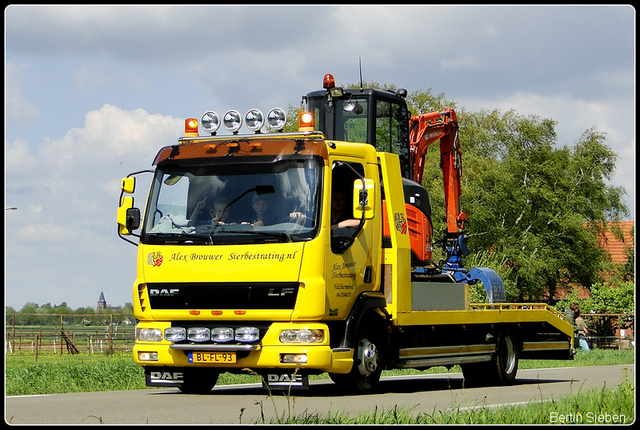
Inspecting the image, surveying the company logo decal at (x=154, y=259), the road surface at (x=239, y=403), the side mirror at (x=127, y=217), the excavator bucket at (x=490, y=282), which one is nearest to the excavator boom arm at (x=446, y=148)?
the excavator bucket at (x=490, y=282)

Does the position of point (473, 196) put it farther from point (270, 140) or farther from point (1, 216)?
point (1, 216)

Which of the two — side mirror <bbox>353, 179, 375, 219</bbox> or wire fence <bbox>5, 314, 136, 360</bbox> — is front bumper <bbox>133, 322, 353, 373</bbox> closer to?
side mirror <bbox>353, 179, 375, 219</bbox>

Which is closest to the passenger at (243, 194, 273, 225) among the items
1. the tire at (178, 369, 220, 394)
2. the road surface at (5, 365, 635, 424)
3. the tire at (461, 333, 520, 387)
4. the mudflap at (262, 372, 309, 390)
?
the mudflap at (262, 372, 309, 390)

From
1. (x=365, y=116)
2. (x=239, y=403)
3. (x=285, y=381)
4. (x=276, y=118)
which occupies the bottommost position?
(x=239, y=403)

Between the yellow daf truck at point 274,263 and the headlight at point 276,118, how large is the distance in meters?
0.02

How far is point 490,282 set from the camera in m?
17.3

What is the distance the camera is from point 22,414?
10.7 metres

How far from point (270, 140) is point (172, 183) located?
1.38m

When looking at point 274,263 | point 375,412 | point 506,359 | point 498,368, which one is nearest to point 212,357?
point 274,263

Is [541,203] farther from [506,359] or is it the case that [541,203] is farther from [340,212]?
[340,212]

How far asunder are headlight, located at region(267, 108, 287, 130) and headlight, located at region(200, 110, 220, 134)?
727mm

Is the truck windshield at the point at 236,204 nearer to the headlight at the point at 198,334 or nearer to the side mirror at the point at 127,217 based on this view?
the side mirror at the point at 127,217

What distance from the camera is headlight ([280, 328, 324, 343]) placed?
12.1 m

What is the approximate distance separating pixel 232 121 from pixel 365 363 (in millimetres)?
3656
